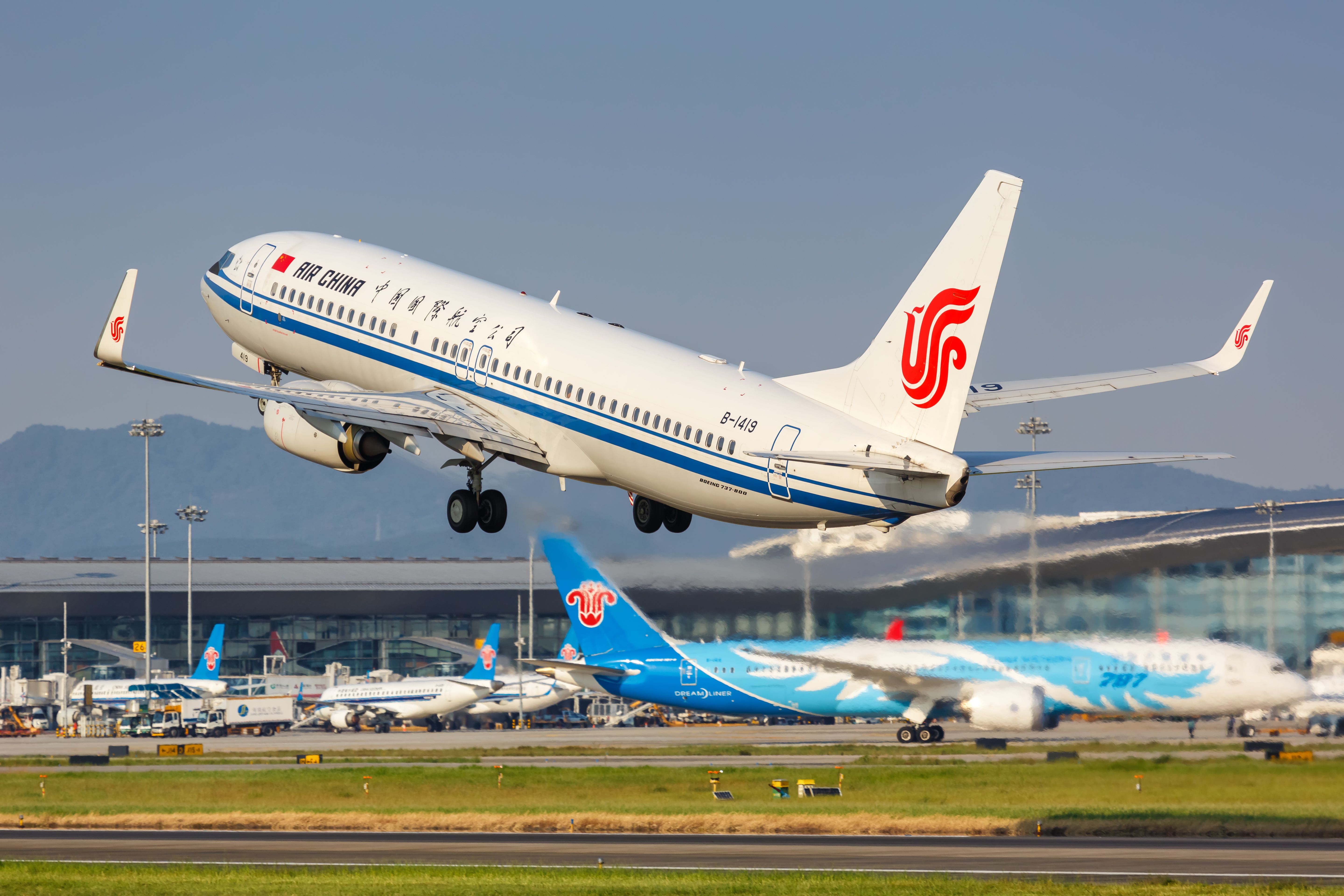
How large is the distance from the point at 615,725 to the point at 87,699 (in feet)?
178

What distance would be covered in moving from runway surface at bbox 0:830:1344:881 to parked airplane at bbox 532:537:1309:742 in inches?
577

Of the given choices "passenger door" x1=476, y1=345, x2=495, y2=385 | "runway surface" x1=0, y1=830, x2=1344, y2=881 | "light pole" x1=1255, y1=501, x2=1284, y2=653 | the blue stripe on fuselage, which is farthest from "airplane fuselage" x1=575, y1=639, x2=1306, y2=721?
"passenger door" x1=476, y1=345, x2=495, y2=385

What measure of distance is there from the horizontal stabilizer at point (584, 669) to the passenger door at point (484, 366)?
6303cm

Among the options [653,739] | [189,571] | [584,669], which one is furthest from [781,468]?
[189,571]

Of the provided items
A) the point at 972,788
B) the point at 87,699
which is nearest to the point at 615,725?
the point at 87,699

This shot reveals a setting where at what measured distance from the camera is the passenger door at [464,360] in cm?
4516

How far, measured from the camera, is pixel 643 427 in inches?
1571

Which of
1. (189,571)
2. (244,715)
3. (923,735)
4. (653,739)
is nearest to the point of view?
(923,735)

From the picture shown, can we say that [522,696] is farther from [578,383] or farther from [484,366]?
[578,383]

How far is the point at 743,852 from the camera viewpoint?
2447 inches

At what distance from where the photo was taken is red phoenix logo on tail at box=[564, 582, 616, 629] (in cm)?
10594

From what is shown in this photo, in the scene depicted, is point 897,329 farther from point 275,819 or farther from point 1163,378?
point 275,819

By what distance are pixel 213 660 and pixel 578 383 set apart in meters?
132

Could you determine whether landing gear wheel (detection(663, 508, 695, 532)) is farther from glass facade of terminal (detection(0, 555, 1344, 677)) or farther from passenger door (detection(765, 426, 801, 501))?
glass facade of terminal (detection(0, 555, 1344, 677))
